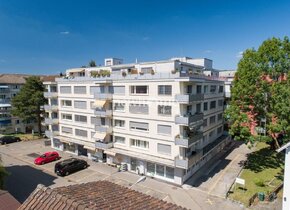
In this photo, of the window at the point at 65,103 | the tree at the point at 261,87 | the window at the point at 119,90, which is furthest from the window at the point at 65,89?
the tree at the point at 261,87

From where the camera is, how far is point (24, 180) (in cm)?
2956

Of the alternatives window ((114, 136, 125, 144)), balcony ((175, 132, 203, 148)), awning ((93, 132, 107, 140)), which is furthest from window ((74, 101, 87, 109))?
balcony ((175, 132, 203, 148))

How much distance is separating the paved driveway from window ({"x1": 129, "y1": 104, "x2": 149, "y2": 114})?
9498 millimetres

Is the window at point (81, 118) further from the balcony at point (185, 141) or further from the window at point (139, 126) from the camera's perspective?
the balcony at point (185, 141)

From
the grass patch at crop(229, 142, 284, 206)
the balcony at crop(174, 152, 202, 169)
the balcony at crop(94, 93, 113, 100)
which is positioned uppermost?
the balcony at crop(94, 93, 113, 100)

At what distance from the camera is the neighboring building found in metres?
56.4

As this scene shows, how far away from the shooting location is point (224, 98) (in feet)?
142

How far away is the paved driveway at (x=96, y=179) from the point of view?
23594mm

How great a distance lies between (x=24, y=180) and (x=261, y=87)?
120 feet

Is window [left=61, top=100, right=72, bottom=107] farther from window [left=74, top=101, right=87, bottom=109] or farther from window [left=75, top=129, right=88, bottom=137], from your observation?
window [left=75, top=129, right=88, bottom=137]

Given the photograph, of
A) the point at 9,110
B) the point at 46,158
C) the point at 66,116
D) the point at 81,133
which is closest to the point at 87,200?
the point at 81,133

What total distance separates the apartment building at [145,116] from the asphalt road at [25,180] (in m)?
7.59

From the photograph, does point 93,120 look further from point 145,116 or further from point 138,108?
point 145,116

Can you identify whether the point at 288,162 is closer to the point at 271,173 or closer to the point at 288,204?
the point at 288,204
